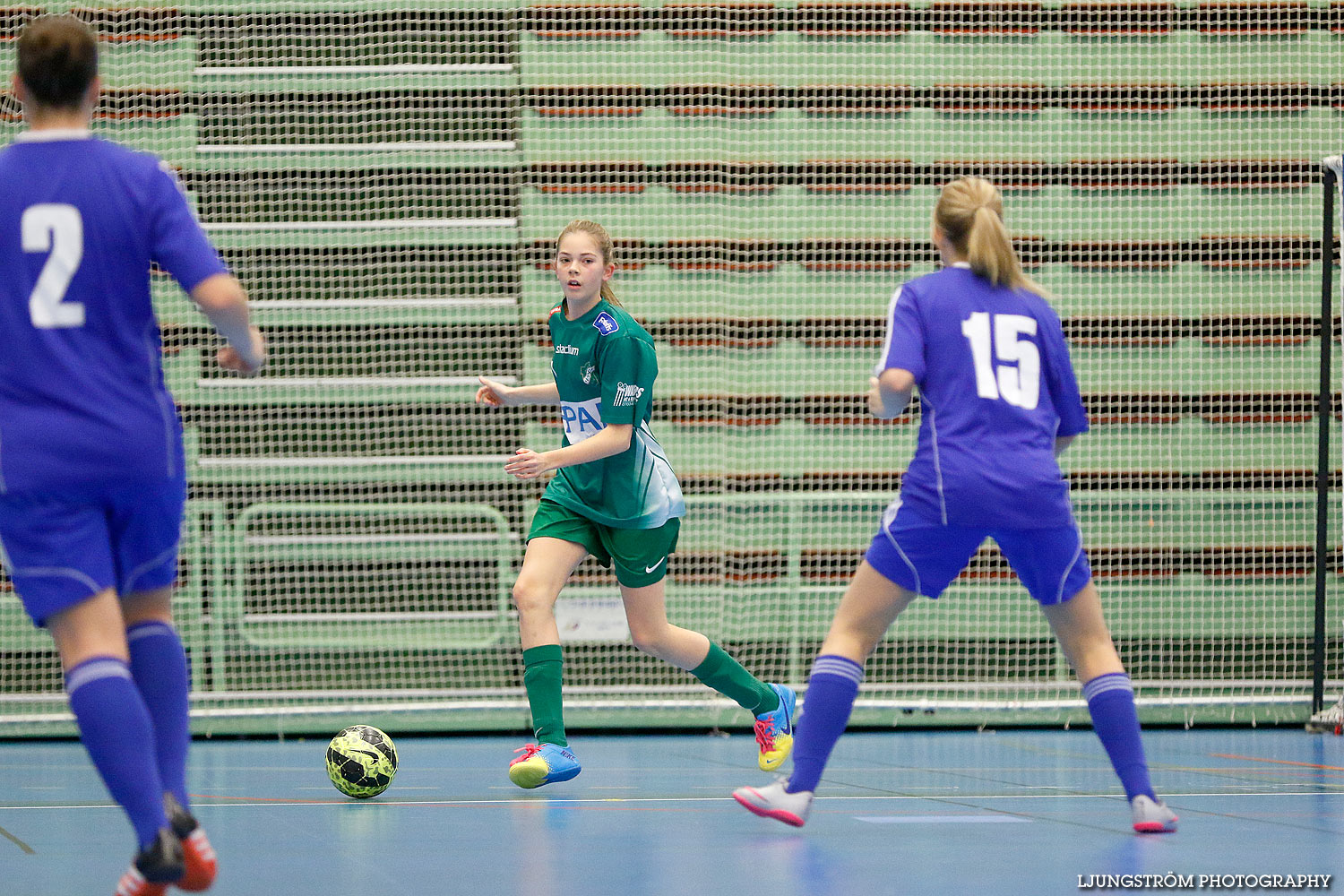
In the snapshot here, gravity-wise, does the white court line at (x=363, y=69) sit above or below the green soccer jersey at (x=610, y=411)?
above

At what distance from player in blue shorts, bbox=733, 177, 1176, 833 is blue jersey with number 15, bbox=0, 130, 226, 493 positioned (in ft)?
5.50

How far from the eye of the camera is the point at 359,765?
15.1ft

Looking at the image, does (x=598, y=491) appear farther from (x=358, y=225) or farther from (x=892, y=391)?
(x=358, y=225)

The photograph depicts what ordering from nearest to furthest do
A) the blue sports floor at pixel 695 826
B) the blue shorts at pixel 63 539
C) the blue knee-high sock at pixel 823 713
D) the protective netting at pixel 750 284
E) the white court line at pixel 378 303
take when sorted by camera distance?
the blue shorts at pixel 63 539
the blue sports floor at pixel 695 826
the blue knee-high sock at pixel 823 713
the protective netting at pixel 750 284
the white court line at pixel 378 303

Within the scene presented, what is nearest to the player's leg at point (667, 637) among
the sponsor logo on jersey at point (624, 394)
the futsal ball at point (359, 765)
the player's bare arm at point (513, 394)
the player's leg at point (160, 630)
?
the sponsor logo on jersey at point (624, 394)

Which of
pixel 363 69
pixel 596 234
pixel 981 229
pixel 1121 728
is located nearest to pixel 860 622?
pixel 1121 728

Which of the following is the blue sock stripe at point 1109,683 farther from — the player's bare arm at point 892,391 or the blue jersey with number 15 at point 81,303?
the blue jersey with number 15 at point 81,303

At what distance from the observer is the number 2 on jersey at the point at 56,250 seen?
8.76 ft

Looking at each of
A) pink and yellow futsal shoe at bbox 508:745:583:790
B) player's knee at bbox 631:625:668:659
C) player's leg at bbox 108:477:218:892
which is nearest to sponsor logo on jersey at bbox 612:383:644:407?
player's knee at bbox 631:625:668:659

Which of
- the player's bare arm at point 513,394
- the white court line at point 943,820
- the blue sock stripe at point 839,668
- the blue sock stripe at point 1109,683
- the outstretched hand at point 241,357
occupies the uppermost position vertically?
the outstretched hand at point 241,357

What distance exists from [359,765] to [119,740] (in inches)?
81.9

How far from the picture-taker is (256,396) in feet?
26.5

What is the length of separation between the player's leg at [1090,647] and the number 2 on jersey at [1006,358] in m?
0.34

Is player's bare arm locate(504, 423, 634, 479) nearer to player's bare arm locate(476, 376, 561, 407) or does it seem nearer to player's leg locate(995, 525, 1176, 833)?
player's bare arm locate(476, 376, 561, 407)
